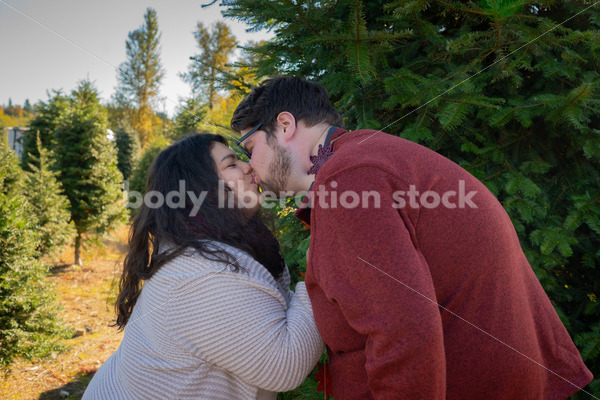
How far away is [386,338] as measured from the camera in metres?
1.03

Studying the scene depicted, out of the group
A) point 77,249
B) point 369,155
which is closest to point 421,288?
point 369,155

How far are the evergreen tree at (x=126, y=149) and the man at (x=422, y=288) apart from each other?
22475 mm

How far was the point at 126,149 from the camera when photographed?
2241cm

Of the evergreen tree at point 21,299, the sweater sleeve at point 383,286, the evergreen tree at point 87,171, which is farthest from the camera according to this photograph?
the evergreen tree at point 87,171

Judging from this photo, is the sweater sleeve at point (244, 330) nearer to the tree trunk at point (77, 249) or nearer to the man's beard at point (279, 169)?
the man's beard at point (279, 169)

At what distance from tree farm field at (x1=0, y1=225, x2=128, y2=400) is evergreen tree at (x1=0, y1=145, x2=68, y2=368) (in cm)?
27

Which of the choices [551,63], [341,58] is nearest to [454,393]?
[341,58]

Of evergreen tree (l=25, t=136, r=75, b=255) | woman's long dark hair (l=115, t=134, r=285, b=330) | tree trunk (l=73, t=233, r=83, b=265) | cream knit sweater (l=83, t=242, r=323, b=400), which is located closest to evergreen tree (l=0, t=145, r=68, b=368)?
woman's long dark hair (l=115, t=134, r=285, b=330)

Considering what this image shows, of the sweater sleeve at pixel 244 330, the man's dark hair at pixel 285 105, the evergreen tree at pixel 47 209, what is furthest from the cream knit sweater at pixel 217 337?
the evergreen tree at pixel 47 209

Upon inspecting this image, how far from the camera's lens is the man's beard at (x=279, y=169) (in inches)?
70.0

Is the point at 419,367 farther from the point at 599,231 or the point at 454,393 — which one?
the point at 599,231

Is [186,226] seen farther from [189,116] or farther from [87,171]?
[189,116]

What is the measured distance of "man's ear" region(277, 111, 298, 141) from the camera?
180 cm

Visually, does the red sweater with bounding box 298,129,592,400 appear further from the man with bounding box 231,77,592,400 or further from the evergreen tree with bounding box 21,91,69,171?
the evergreen tree with bounding box 21,91,69,171
